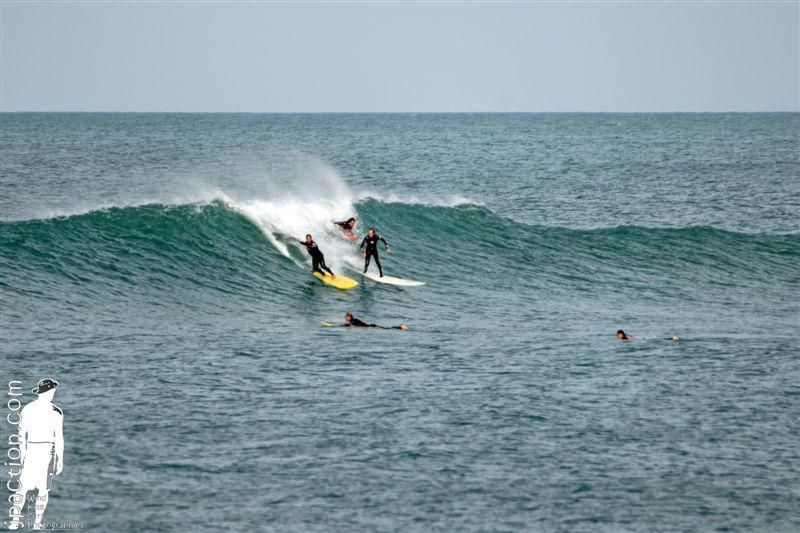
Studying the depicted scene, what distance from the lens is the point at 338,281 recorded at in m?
29.4

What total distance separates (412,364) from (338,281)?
9.32 m

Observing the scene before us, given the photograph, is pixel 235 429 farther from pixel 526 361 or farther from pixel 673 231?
pixel 673 231

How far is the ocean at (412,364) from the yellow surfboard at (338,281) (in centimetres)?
28

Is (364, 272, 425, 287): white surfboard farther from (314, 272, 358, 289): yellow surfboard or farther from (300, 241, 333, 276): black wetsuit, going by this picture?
(300, 241, 333, 276): black wetsuit

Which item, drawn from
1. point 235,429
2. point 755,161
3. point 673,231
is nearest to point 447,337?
point 235,429

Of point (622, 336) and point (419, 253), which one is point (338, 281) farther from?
point (622, 336)

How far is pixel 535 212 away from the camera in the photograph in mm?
47375

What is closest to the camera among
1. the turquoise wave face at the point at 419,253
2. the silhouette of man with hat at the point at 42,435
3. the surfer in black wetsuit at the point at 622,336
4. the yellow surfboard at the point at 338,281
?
the silhouette of man with hat at the point at 42,435

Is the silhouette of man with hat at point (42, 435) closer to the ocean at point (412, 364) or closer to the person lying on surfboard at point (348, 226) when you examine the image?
the ocean at point (412, 364)
